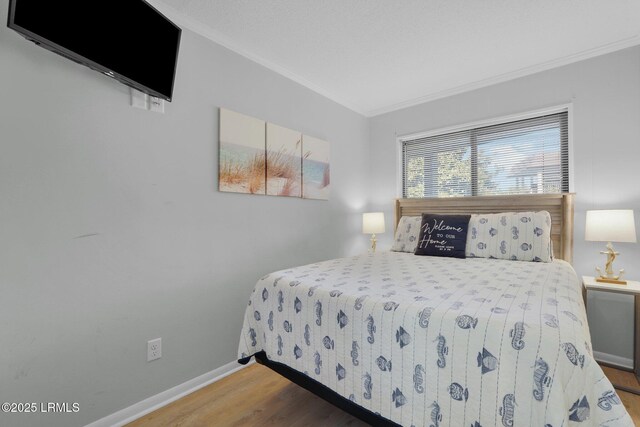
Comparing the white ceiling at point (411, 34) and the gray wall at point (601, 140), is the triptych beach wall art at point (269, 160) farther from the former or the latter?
the gray wall at point (601, 140)

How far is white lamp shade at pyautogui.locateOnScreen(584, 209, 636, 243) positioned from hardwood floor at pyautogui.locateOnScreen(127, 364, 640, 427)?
98cm

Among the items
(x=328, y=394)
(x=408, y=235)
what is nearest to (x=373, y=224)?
(x=408, y=235)

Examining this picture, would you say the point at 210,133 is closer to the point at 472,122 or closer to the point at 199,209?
the point at 199,209

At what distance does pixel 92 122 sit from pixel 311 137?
6.01ft

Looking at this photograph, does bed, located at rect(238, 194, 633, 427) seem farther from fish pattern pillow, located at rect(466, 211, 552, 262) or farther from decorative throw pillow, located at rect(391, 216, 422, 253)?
decorative throw pillow, located at rect(391, 216, 422, 253)

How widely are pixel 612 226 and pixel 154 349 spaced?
3250mm

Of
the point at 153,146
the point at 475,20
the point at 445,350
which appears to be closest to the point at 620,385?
the point at 445,350

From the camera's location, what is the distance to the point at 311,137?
9.71 ft

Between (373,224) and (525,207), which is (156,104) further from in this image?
(525,207)

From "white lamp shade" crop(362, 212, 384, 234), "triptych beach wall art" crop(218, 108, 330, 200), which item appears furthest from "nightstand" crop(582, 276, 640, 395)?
"triptych beach wall art" crop(218, 108, 330, 200)

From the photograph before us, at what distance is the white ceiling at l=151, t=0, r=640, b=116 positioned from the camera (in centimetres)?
189

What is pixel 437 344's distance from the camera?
1.07 metres

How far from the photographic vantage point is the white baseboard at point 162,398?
159 cm

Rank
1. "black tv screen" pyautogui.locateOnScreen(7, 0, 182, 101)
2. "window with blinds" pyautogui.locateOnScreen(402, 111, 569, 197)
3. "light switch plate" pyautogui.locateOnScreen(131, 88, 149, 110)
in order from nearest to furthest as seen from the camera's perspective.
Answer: "black tv screen" pyautogui.locateOnScreen(7, 0, 182, 101) → "light switch plate" pyautogui.locateOnScreen(131, 88, 149, 110) → "window with blinds" pyautogui.locateOnScreen(402, 111, 569, 197)
